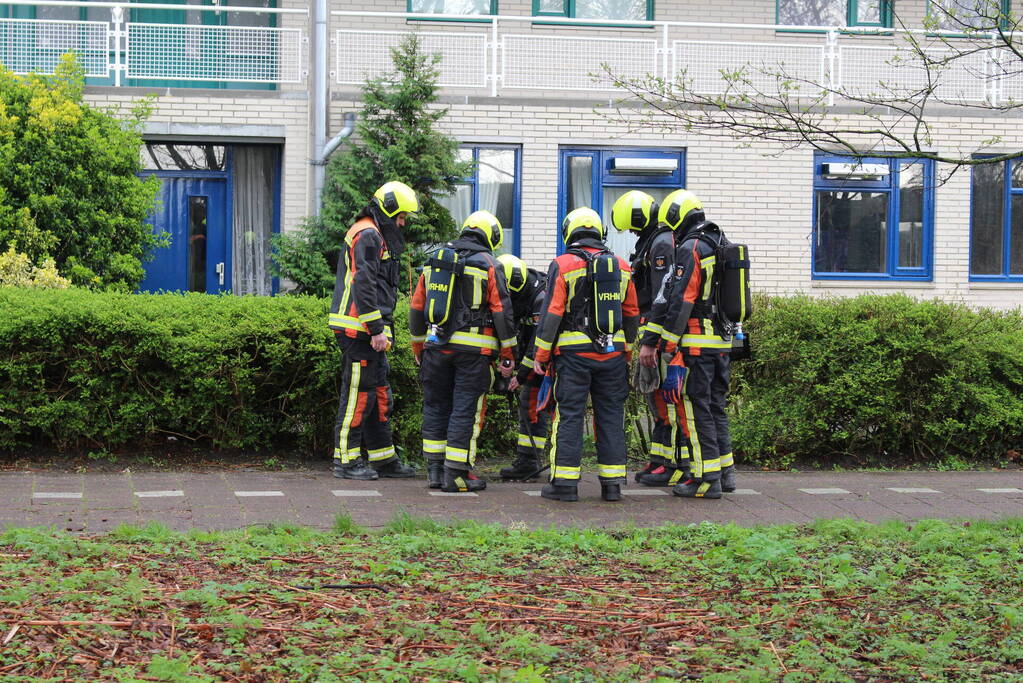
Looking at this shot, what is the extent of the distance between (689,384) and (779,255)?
918 centimetres

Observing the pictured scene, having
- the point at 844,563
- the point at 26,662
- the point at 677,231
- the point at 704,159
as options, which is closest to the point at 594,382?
the point at 677,231

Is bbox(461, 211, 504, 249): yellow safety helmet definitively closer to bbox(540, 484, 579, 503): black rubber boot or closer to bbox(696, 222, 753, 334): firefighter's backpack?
bbox(696, 222, 753, 334): firefighter's backpack

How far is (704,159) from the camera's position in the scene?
54.7 feet

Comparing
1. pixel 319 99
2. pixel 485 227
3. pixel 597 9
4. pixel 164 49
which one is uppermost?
pixel 597 9

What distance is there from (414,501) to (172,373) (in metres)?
2.41

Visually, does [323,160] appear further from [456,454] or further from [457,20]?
[456,454]

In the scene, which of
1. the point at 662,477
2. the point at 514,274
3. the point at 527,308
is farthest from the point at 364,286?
the point at 662,477

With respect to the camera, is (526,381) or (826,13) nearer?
(526,381)

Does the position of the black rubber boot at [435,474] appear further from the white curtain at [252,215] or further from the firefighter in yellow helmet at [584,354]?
the white curtain at [252,215]

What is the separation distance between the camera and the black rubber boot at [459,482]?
8.22 metres

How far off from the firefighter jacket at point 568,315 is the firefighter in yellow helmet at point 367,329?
1.31 meters

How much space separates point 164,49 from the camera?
15.8 meters

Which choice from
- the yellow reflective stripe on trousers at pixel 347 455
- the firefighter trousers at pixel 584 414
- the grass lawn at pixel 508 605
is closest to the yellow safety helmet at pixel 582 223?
the firefighter trousers at pixel 584 414

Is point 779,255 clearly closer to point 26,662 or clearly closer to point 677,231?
point 677,231
